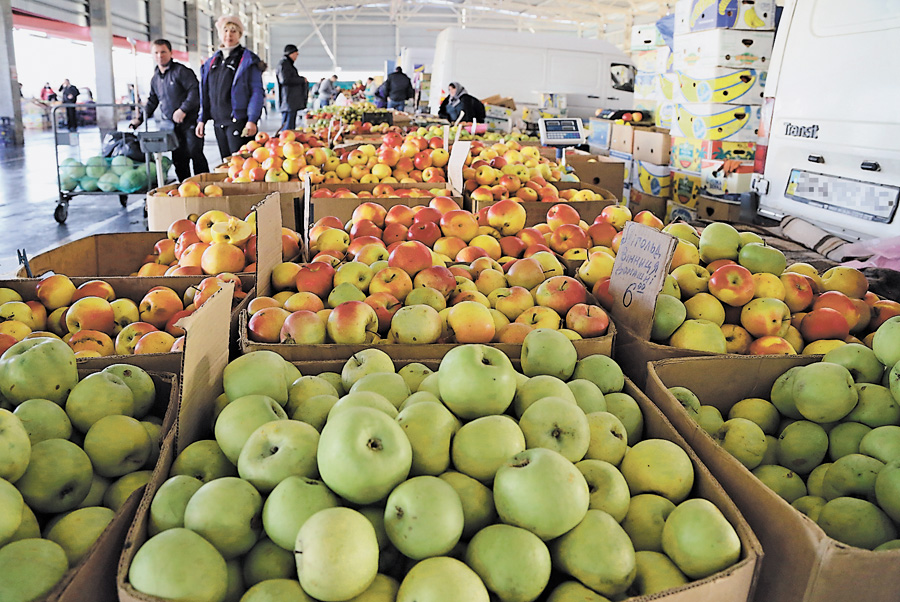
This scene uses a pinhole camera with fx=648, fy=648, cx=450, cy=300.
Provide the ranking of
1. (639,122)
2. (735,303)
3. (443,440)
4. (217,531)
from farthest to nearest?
(639,122) < (735,303) < (443,440) < (217,531)

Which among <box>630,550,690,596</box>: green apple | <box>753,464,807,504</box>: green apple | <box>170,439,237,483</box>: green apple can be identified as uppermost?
<box>170,439,237,483</box>: green apple

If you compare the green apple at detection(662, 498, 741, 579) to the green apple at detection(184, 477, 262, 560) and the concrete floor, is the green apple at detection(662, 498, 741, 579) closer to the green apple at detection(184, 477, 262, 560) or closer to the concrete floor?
the green apple at detection(184, 477, 262, 560)

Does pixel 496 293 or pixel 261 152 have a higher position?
pixel 261 152

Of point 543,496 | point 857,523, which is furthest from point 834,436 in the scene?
point 543,496

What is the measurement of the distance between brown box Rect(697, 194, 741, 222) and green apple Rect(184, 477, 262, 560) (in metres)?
4.49

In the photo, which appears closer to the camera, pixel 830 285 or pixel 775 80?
pixel 830 285

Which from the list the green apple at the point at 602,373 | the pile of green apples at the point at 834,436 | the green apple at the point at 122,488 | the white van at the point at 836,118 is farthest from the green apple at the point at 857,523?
the white van at the point at 836,118

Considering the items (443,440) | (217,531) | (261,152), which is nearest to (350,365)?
(443,440)

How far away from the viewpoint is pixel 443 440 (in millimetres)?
1049

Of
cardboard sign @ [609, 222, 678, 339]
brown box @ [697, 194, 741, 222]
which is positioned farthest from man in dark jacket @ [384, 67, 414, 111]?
cardboard sign @ [609, 222, 678, 339]

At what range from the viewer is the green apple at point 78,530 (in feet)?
3.10

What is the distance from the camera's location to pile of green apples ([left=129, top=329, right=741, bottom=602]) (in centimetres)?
85

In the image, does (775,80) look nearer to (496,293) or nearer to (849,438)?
(496,293)

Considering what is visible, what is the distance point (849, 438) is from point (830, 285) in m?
0.90
